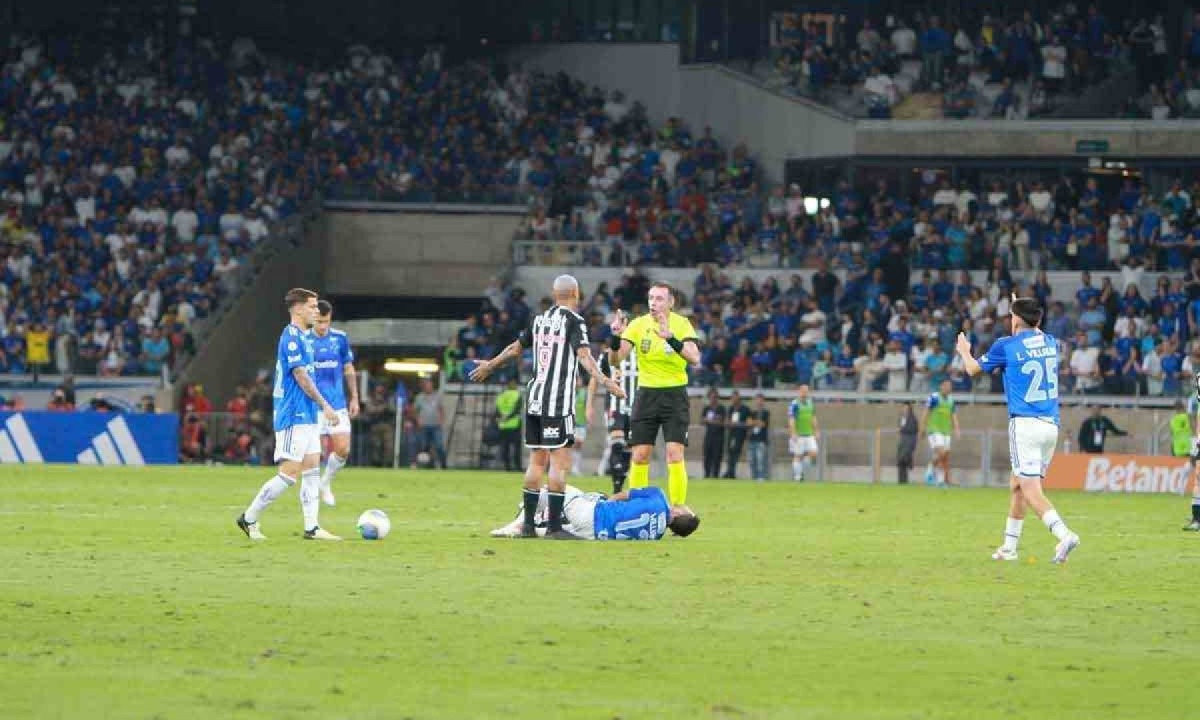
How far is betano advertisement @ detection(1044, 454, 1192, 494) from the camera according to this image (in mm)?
39281

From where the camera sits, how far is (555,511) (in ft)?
65.4

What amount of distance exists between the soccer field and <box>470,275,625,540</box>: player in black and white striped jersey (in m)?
0.65

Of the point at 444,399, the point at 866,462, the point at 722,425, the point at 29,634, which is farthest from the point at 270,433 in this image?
the point at 29,634

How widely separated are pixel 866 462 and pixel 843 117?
12.4 m

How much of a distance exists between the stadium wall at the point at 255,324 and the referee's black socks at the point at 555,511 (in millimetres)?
29646

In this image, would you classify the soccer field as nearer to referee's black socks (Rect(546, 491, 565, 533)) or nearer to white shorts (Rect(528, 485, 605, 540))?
white shorts (Rect(528, 485, 605, 540))

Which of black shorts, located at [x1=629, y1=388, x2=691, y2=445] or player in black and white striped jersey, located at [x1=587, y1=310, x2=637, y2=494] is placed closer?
black shorts, located at [x1=629, y1=388, x2=691, y2=445]

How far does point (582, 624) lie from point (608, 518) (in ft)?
23.1

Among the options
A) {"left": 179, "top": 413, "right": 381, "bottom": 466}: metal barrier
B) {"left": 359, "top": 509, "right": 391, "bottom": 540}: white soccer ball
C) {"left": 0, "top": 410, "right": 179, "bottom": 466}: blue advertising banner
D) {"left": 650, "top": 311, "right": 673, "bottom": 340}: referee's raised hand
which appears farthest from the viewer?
{"left": 179, "top": 413, "right": 381, "bottom": 466}: metal barrier

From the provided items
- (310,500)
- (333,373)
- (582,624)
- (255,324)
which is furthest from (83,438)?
(582,624)

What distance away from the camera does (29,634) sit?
1212cm

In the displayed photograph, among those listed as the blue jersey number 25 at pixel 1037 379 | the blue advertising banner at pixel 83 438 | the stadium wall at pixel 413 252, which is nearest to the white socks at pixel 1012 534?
the blue jersey number 25 at pixel 1037 379

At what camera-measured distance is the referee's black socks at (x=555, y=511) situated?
19.9m

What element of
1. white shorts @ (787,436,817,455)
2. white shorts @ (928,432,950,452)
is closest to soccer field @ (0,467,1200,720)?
white shorts @ (928,432,950,452)
